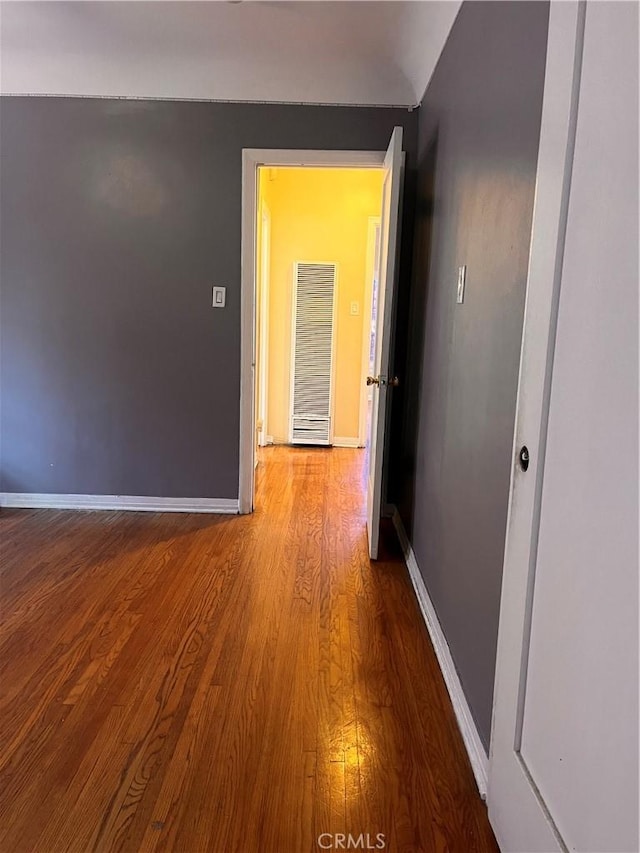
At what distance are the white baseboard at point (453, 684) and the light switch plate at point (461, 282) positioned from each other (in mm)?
1130

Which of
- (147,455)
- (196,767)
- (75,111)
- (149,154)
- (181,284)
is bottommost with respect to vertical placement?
(196,767)

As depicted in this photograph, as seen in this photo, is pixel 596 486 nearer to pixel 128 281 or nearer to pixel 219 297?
pixel 219 297

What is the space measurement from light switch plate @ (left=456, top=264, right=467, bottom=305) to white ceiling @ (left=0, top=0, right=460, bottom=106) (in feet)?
3.30

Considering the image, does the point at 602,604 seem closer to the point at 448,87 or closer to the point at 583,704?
the point at 583,704

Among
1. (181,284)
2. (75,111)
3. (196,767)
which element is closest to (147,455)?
(181,284)

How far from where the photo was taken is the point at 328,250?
4.95 m

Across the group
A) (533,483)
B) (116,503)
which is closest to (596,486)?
(533,483)

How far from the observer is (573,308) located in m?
0.95

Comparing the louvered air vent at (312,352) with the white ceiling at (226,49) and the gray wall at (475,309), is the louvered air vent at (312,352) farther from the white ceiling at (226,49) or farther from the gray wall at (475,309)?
the gray wall at (475,309)

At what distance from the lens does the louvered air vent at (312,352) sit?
496 centimetres

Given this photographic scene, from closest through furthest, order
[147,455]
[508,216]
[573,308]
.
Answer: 1. [573,308]
2. [508,216]
3. [147,455]

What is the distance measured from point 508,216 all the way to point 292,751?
150 centimetres

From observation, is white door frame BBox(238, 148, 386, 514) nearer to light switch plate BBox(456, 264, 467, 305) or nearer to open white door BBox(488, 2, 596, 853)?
light switch plate BBox(456, 264, 467, 305)

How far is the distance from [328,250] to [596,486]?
174 inches
